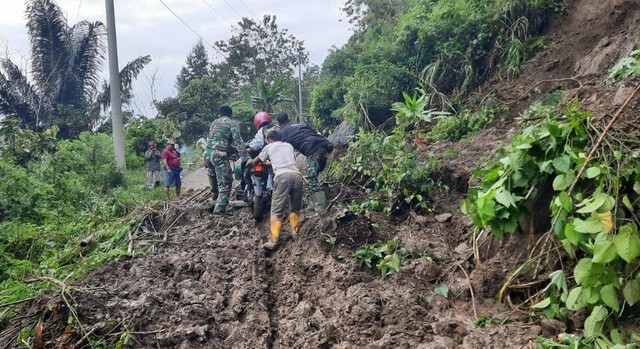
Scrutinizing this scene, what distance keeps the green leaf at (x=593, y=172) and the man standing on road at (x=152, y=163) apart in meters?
12.0

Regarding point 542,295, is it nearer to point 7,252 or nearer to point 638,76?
point 638,76

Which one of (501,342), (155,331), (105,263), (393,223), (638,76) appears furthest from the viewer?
(393,223)

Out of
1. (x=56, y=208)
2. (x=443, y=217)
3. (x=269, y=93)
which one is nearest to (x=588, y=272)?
(x=443, y=217)

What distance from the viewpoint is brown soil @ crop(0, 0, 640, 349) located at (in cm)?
392

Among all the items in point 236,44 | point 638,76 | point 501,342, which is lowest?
point 501,342

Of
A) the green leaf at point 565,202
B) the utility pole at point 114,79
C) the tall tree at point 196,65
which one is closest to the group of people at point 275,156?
the green leaf at point 565,202

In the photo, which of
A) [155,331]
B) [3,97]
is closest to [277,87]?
[3,97]

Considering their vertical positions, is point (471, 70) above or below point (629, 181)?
above

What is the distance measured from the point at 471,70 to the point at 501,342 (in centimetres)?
777

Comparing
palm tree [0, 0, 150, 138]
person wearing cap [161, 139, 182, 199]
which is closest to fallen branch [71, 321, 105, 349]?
person wearing cap [161, 139, 182, 199]

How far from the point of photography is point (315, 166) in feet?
24.5

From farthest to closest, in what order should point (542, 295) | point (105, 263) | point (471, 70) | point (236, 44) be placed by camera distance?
point (236, 44) < point (471, 70) < point (105, 263) < point (542, 295)

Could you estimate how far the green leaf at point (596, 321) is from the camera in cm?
304

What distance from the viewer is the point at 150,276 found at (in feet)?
17.4
